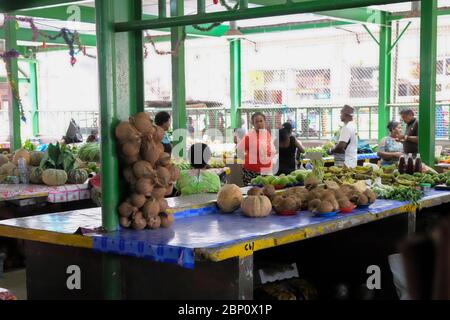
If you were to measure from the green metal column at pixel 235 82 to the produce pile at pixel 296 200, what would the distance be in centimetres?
1265

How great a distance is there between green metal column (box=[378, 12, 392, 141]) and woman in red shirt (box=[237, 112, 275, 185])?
7.24 metres

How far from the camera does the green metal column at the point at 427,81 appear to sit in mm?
8930

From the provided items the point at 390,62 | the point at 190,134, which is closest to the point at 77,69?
the point at 190,134

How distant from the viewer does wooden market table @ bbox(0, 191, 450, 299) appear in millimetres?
3529

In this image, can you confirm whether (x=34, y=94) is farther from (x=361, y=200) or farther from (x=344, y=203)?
(x=344, y=203)

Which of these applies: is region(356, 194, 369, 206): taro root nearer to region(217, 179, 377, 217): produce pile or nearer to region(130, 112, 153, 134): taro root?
region(217, 179, 377, 217): produce pile

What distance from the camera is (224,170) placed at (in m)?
9.51

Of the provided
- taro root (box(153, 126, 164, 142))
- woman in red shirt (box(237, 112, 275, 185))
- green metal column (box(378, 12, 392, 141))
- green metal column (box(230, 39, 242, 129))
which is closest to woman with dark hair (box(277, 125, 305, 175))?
woman in red shirt (box(237, 112, 275, 185))

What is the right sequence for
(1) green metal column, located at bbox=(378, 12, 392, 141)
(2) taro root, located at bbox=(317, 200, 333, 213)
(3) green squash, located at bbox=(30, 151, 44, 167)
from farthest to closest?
1. (1) green metal column, located at bbox=(378, 12, 392, 141)
2. (3) green squash, located at bbox=(30, 151, 44, 167)
3. (2) taro root, located at bbox=(317, 200, 333, 213)

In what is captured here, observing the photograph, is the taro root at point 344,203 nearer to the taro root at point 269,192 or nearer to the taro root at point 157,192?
the taro root at point 269,192

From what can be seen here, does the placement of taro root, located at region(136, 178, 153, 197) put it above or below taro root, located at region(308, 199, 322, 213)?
above

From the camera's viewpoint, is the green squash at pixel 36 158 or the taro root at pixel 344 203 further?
the green squash at pixel 36 158

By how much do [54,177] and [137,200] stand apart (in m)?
3.88

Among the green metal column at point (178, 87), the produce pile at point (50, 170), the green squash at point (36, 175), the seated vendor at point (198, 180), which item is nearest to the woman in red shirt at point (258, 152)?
A: the seated vendor at point (198, 180)
